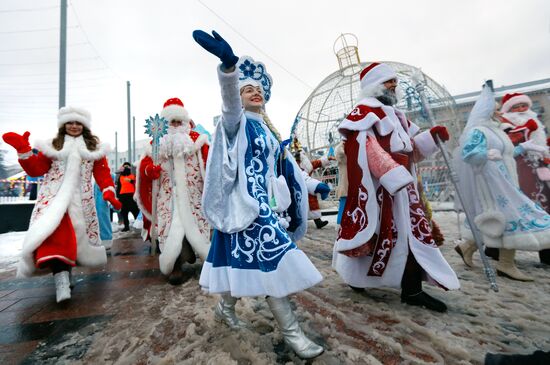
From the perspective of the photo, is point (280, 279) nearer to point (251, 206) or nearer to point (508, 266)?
point (251, 206)

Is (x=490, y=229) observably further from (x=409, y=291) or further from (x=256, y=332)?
(x=256, y=332)

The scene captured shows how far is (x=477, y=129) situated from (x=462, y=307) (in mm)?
1978

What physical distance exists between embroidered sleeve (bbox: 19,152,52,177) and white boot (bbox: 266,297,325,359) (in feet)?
8.89

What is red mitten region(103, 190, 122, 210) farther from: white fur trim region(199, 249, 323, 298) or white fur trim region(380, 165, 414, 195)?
white fur trim region(380, 165, 414, 195)

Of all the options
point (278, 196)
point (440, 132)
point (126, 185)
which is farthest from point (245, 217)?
point (126, 185)

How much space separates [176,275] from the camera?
117 inches

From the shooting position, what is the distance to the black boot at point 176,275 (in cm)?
294

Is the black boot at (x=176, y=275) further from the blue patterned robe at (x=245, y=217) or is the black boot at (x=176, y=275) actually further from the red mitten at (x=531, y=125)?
the red mitten at (x=531, y=125)

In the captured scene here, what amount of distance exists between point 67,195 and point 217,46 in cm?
230

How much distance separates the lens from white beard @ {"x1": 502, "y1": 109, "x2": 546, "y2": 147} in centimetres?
365

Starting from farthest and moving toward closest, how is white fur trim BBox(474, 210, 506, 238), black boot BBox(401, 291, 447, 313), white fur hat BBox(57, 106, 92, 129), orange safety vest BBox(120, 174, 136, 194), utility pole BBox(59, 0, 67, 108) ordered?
orange safety vest BBox(120, 174, 136, 194) < utility pole BBox(59, 0, 67, 108) < white fur hat BBox(57, 106, 92, 129) < white fur trim BBox(474, 210, 506, 238) < black boot BBox(401, 291, 447, 313)

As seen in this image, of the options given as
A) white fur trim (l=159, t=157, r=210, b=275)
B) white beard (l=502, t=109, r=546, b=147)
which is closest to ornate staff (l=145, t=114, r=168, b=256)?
white fur trim (l=159, t=157, r=210, b=275)

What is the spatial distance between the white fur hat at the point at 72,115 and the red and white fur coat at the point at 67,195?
191 mm

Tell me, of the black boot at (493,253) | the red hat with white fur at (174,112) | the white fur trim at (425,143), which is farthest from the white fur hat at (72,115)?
the black boot at (493,253)
